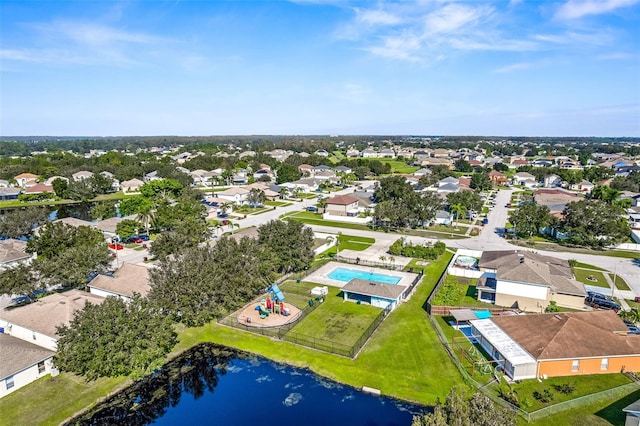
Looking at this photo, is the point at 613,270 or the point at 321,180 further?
the point at 321,180

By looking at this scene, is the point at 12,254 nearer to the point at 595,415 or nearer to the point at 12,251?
the point at 12,251

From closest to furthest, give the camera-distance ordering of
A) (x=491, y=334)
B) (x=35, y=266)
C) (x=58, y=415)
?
(x=58, y=415)
(x=491, y=334)
(x=35, y=266)

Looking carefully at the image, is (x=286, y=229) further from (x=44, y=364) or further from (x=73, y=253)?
(x=44, y=364)

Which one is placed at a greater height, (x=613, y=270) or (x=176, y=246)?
(x=176, y=246)

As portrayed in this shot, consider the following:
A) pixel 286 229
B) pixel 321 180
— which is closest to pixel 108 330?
pixel 286 229

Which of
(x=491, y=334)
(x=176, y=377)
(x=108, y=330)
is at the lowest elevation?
(x=176, y=377)

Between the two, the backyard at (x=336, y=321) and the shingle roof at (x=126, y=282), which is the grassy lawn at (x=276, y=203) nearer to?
the backyard at (x=336, y=321)

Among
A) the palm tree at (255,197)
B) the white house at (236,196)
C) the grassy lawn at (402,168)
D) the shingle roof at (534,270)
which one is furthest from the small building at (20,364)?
the grassy lawn at (402,168)
